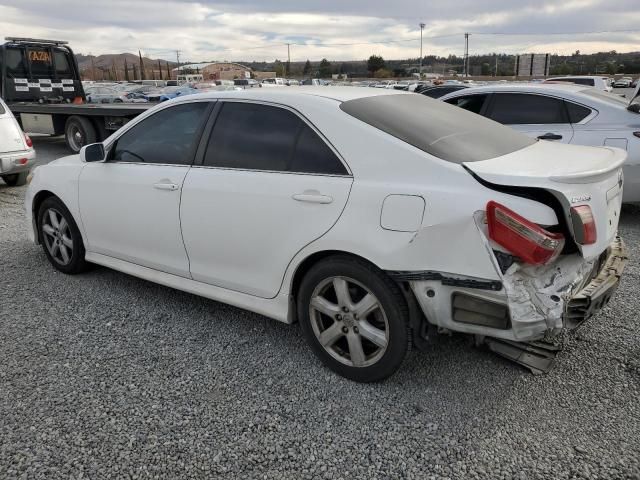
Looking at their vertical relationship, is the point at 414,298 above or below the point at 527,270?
below

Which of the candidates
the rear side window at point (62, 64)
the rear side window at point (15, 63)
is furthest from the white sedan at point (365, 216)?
the rear side window at point (62, 64)

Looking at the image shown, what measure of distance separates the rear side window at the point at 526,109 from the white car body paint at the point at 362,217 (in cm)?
331

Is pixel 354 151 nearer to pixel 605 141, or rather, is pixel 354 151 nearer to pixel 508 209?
pixel 508 209

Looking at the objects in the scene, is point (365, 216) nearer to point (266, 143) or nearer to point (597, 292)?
point (266, 143)

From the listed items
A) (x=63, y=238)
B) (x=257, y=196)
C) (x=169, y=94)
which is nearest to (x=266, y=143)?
(x=257, y=196)

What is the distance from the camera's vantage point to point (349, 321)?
2918 millimetres

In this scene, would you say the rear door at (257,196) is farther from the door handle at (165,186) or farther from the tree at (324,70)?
the tree at (324,70)

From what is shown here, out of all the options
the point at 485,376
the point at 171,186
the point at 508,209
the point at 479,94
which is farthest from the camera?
the point at 479,94

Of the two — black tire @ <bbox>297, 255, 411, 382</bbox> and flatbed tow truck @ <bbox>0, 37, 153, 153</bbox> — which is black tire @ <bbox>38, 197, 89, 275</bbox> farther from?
flatbed tow truck @ <bbox>0, 37, 153, 153</bbox>

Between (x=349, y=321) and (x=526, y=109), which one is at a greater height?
(x=526, y=109)

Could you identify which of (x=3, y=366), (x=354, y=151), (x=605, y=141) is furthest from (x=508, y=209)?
(x=605, y=141)

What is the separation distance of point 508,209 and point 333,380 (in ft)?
4.47

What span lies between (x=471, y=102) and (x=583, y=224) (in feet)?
16.1

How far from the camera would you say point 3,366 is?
323cm
